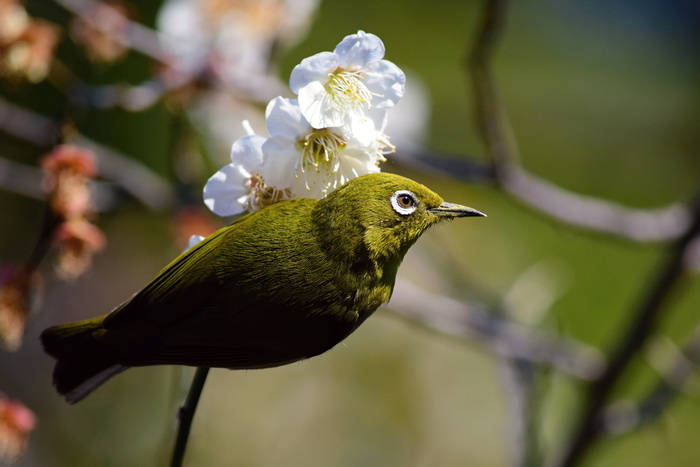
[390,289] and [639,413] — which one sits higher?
[390,289]

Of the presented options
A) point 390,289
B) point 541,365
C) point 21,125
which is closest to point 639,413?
point 541,365

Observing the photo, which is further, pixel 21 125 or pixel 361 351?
pixel 361 351

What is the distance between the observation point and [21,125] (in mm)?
1342

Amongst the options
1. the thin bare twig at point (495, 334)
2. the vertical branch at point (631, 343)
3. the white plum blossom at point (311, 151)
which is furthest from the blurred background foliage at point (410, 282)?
the white plum blossom at point (311, 151)

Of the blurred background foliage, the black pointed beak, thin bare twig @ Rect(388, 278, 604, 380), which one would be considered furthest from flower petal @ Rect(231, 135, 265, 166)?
the blurred background foliage

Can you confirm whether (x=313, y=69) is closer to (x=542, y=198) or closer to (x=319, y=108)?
(x=319, y=108)

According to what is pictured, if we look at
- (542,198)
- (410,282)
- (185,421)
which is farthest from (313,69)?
(410,282)

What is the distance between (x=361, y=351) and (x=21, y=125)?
1.22 m

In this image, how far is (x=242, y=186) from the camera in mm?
543

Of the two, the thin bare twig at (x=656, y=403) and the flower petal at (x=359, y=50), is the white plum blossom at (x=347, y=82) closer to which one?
the flower petal at (x=359, y=50)

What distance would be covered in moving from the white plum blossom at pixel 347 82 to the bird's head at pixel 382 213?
1.8 inches

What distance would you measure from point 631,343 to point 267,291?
0.75 metres

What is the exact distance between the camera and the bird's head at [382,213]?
492mm

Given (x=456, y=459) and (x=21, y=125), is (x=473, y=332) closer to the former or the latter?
(x=21, y=125)
